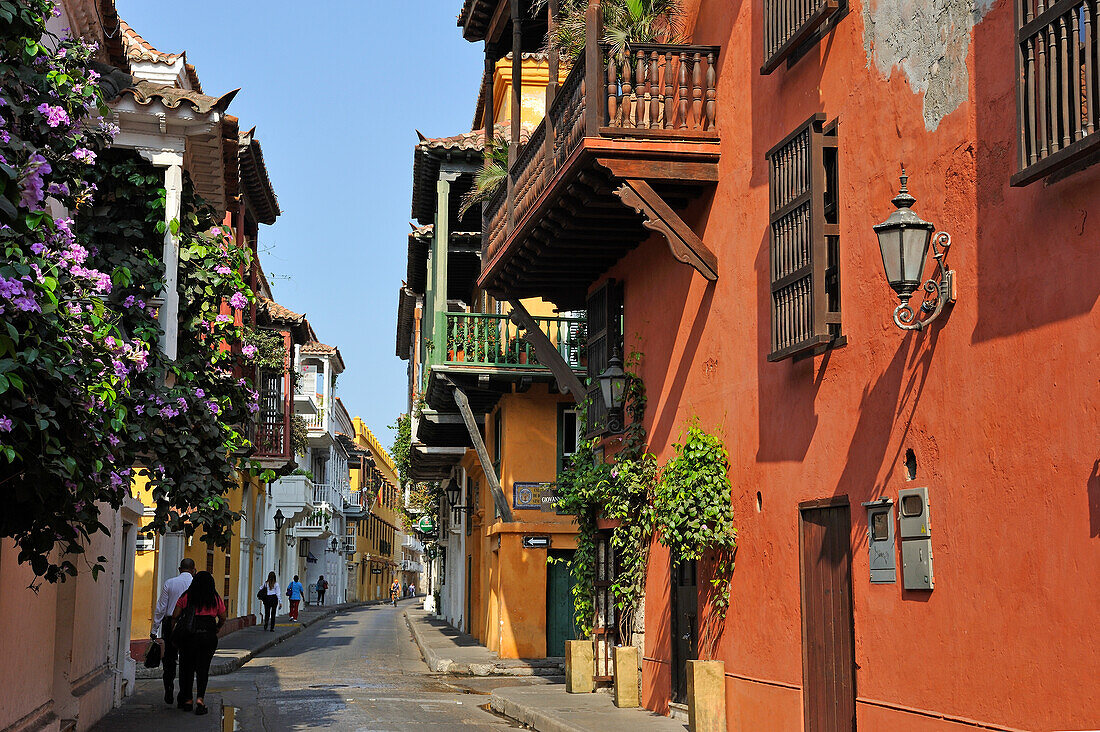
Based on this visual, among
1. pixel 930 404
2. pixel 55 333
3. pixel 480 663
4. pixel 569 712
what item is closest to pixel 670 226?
pixel 930 404

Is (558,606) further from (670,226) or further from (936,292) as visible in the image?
(936,292)

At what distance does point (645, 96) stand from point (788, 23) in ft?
6.63

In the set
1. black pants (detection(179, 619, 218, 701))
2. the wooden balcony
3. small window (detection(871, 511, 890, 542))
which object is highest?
the wooden balcony

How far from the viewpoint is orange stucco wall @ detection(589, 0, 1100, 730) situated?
21.8ft

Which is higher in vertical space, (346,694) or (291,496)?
(291,496)

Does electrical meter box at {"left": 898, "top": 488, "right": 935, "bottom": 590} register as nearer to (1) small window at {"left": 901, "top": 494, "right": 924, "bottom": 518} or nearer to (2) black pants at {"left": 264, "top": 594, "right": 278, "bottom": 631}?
(1) small window at {"left": 901, "top": 494, "right": 924, "bottom": 518}

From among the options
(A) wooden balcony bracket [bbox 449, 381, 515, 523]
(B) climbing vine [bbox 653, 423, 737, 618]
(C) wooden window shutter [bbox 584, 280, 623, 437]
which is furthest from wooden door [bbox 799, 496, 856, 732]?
(A) wooden balcony bracket [bbox 449, 381, 515, 523]

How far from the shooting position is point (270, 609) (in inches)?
1312

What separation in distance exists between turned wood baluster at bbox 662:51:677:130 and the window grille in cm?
556

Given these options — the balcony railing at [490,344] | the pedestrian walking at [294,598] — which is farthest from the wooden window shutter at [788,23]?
the pedestrian walking at [294,598]

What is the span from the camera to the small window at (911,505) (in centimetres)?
820

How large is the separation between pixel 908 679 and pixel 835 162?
4044 mm

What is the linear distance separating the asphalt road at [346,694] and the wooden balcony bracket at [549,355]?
179 inches

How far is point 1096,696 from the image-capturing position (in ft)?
20.5
